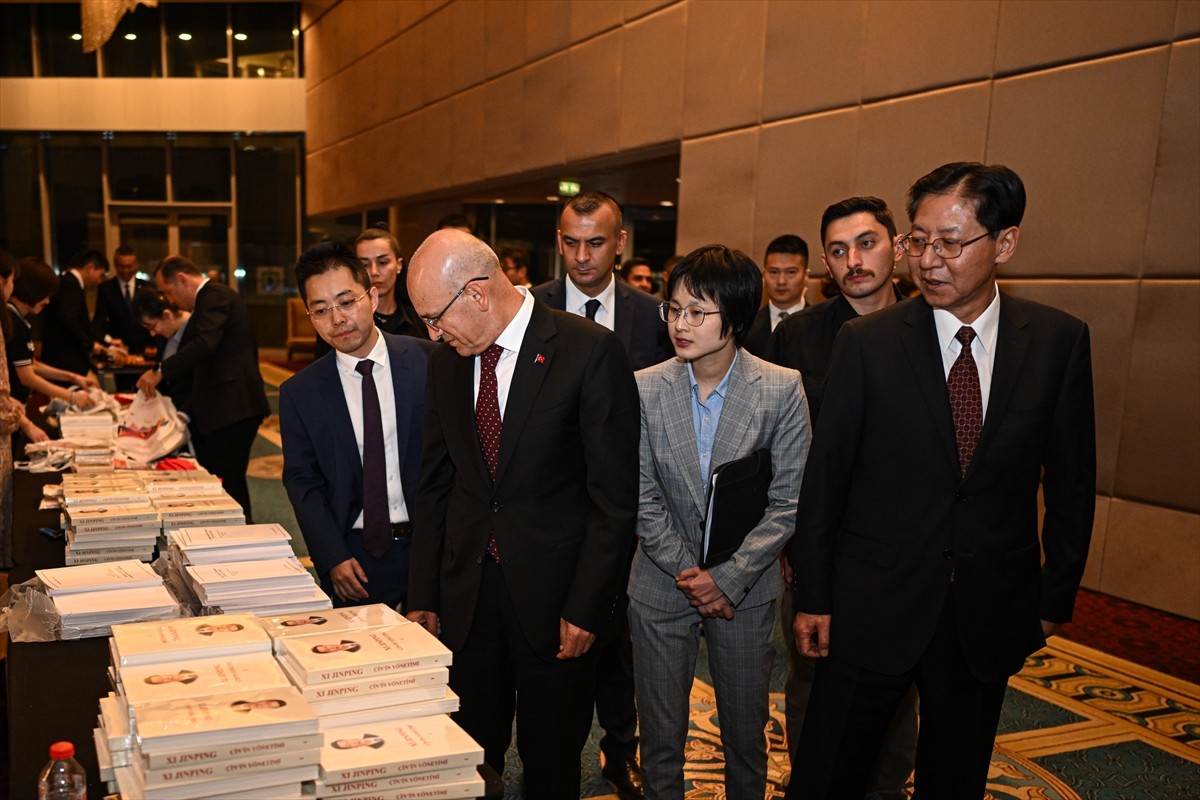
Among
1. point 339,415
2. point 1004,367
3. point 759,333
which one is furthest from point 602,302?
point 1004,367

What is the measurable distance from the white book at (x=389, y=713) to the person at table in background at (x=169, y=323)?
413cm

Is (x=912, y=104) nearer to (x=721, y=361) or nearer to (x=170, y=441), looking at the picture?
(x=721, y=361)

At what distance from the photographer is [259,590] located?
205cm

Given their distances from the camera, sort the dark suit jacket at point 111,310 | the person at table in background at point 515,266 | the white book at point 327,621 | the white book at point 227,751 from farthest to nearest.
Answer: the dark suit jacket at point 111,310, the person at table in background at point 515,266, the white book at point 327,621, the white book at point 227,751

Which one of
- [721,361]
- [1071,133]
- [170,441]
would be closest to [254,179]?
[170,441]

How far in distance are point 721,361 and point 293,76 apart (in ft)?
57.0

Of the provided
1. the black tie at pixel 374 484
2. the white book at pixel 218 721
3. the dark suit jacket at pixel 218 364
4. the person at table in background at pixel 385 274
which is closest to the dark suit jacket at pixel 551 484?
the black tie at pixel 374 484

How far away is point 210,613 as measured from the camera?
6.70ft

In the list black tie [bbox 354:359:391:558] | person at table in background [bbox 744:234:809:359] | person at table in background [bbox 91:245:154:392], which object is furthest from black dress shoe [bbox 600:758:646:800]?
person at table in background [bbox 91:245:154:392]

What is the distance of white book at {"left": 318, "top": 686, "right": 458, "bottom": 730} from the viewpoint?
145 cm

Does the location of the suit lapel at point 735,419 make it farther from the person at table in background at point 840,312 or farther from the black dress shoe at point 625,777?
the black dress shoe at point 625,777

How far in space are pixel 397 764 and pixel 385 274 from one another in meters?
A: 3.09

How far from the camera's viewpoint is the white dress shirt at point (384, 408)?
8.87ft

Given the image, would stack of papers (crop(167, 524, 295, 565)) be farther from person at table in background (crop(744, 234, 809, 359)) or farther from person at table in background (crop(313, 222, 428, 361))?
person at table in background (crop(744, 234, 809, 359))
